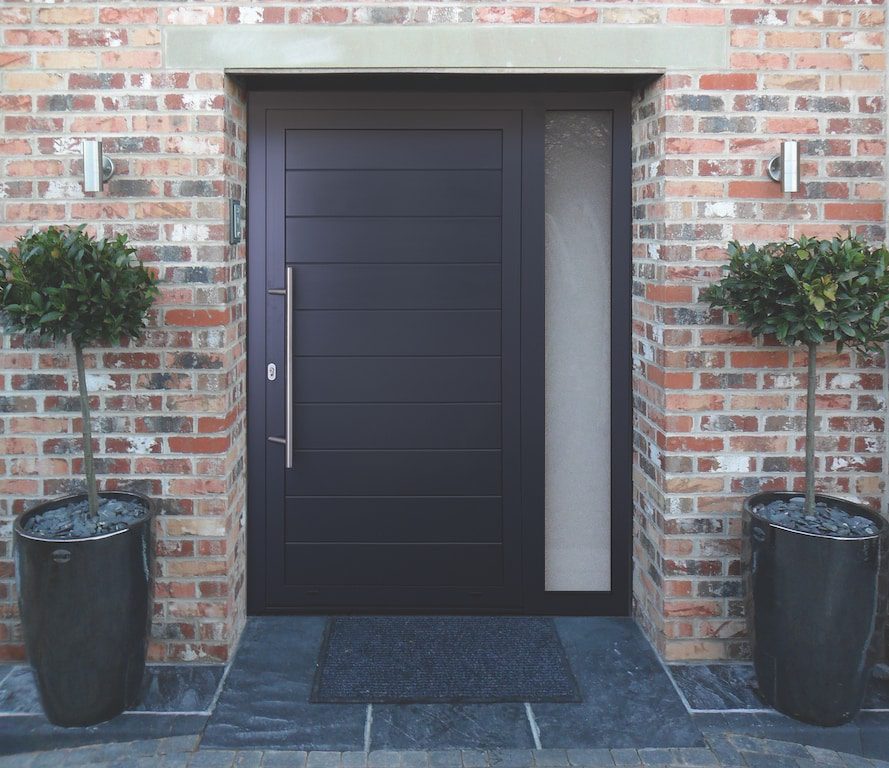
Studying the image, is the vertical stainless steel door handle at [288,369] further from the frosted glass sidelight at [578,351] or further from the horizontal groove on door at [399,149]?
the frosted glass sidelight at [578,351]

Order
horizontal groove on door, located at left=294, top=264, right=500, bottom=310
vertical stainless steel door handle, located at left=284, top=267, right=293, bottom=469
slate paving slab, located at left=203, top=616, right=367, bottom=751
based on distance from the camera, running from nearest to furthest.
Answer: slate paving slab, located at left=203, top=616, right=367, bottom=751 < vertical stainless steel door handle, located at left=284, top=267, right=293, bottom=469 < horizontal groove on door, located at left=294, top=264, right=500, bottom=310

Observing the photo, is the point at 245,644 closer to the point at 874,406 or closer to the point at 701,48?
the point at 874,406

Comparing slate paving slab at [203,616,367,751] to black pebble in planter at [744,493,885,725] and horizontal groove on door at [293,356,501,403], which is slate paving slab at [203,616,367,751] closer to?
horizontal groove on door at [293,356,501,403]

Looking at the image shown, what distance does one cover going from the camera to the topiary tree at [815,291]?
11.1 feet

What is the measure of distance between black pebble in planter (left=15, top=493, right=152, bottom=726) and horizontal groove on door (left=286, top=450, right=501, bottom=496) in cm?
96

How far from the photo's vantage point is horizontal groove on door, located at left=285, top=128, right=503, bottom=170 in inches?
170

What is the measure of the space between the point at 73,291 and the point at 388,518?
1.69m

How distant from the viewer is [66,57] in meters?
3.84

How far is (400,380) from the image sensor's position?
4.40 m

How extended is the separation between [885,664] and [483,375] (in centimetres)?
194

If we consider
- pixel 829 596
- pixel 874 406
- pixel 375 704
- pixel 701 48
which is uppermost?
pixel 701 48

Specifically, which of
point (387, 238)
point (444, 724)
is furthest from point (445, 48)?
point (444, 724)

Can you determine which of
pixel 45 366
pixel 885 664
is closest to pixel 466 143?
pixel 45 366

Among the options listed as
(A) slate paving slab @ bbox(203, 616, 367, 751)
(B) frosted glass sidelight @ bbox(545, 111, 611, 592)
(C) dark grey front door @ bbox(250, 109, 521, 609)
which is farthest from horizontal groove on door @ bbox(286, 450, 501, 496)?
(A) slate paving slab @ bbox(203, 616, 367, 751)
